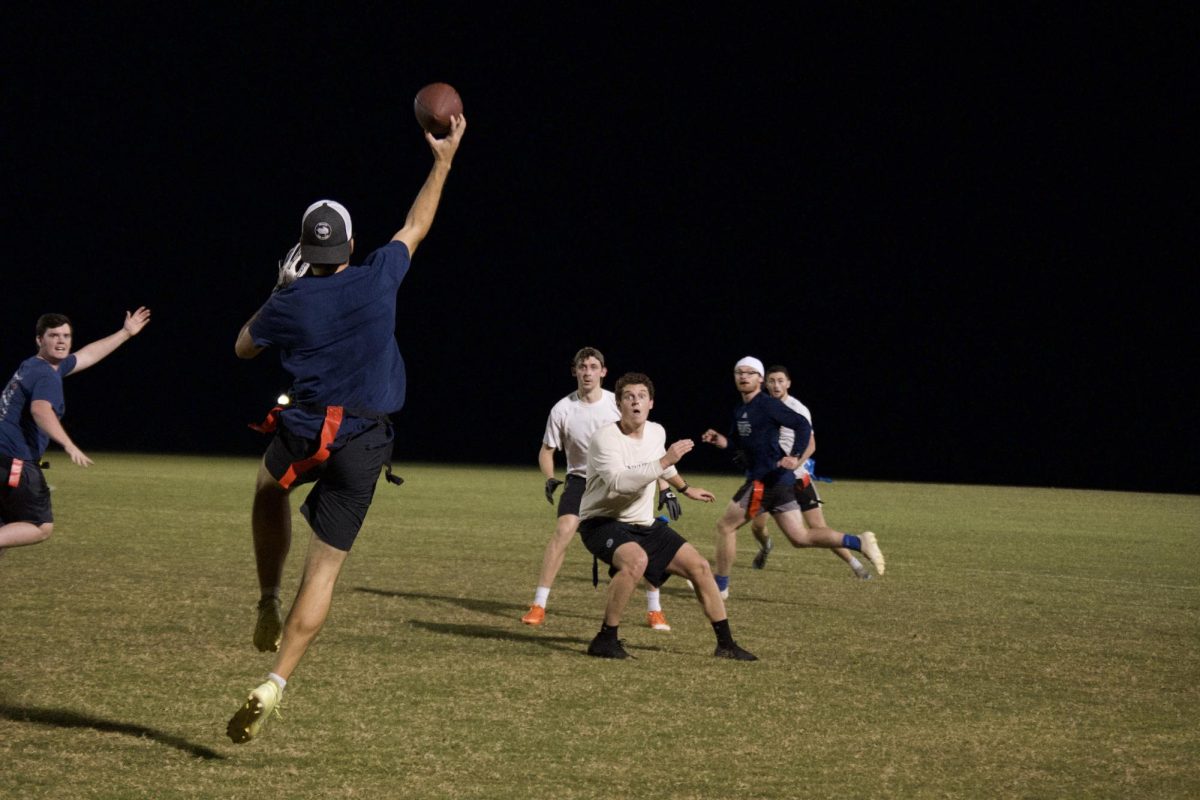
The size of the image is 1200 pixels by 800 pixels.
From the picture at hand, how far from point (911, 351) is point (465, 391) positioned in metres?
14.7

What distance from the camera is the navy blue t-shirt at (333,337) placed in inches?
211

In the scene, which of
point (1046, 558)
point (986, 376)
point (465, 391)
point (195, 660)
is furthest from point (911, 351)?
point (195, 660)

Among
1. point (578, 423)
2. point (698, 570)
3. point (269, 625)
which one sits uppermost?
point (578, 423)

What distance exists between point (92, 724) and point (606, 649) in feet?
10.5

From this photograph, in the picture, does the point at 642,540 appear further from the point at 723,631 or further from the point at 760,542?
the point at 760,542

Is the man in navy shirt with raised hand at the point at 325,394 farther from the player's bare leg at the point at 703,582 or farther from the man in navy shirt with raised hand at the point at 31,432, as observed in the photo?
the man in navy shirt with raised hand at the point at 31,432

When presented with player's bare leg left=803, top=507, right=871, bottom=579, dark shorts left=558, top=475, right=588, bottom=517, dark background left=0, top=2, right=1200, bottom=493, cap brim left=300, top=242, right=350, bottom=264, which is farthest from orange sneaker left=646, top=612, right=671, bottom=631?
dark background left=0, top=2, right=1200, bottom=493

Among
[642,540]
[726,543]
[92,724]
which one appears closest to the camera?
[92,724]

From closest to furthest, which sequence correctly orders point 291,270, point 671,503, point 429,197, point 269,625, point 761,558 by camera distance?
point 291,270, point 269,625, point 429,197, point 671,503, point 761,558

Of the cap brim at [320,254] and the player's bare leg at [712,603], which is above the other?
the cap brim at [320,254]

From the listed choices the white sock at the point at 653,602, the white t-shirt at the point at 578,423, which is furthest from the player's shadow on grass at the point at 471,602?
the white t-shirt at the point at 578,423

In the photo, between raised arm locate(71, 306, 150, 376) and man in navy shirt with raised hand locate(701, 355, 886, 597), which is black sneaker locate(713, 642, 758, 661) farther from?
raised arm locate(71, 306, 150, 376)

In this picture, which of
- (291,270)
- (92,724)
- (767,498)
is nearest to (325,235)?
(291,270)

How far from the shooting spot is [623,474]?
8.28 metres
